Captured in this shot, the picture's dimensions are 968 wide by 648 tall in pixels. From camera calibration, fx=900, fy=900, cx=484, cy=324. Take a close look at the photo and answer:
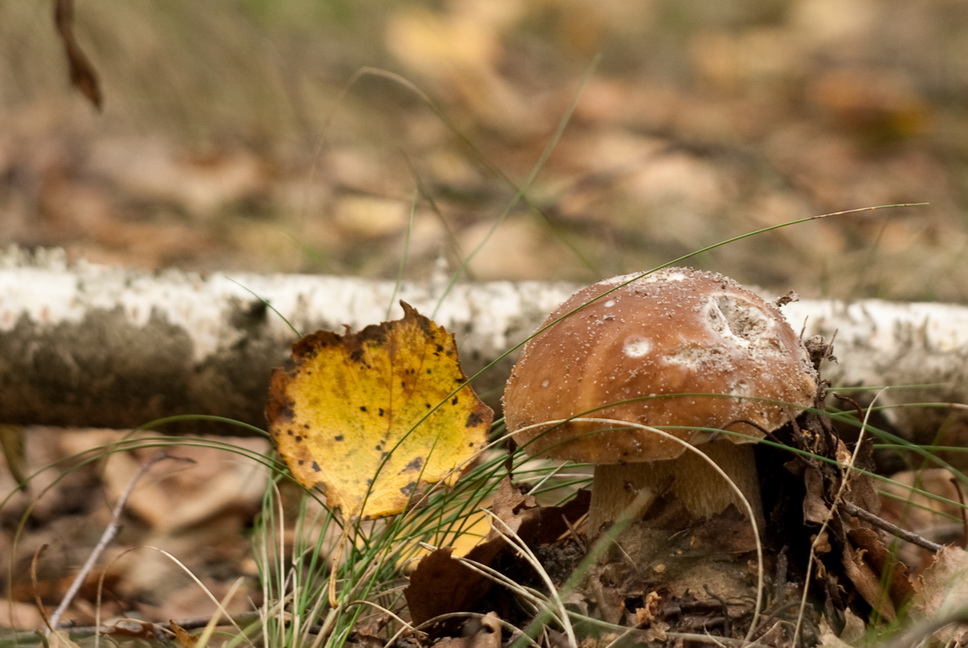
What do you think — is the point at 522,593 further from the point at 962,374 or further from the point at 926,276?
the point at 926,276

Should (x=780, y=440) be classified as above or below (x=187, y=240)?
below

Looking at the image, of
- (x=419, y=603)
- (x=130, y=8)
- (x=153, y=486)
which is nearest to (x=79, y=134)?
(x=130, y=8)

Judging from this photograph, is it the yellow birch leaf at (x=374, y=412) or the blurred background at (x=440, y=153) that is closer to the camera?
the yellow birch leaf at (x=374, y=412)

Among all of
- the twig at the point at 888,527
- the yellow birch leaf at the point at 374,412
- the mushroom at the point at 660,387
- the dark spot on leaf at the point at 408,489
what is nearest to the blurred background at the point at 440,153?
the yellow birch leaf at the point at 374,412

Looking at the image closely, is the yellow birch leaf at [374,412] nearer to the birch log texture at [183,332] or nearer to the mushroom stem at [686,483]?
the mushroom stem at [686,483]

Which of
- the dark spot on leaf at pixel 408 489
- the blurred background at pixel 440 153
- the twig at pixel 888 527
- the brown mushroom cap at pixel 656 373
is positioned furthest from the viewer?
the blurred background at pixel 440 153

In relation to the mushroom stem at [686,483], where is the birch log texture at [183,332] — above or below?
above
